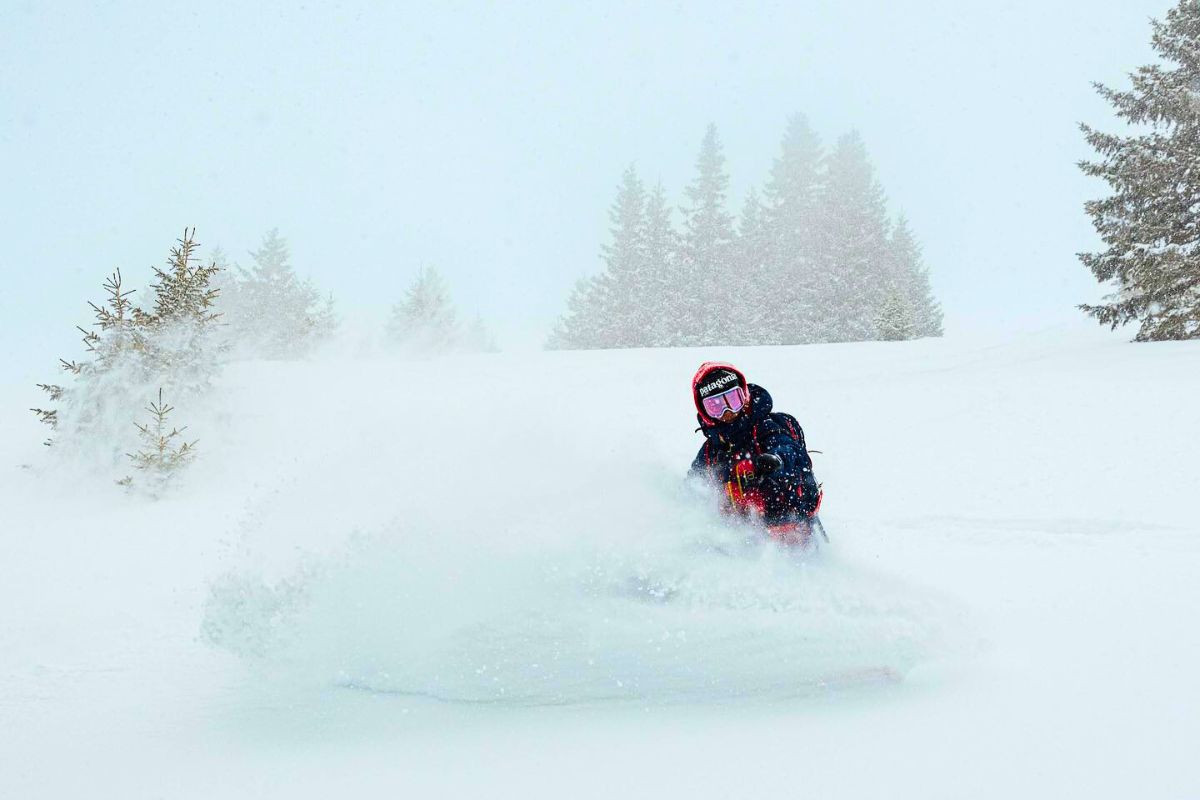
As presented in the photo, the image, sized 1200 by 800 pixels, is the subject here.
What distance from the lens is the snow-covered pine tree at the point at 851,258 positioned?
32.9 meters

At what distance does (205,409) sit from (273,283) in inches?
1086

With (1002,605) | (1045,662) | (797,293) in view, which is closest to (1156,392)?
(1002,605)

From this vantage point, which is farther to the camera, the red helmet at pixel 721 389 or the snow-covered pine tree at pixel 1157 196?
the snow-covered pine tree at pixel 1157 196

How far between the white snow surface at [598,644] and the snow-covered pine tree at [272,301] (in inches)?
1183

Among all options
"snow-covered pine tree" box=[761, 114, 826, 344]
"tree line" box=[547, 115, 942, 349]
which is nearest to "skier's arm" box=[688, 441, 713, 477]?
"tree line" box=[547, 115, 942, 349]

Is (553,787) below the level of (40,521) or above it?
below

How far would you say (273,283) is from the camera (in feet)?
123

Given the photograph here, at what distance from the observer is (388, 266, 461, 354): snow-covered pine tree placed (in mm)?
35969

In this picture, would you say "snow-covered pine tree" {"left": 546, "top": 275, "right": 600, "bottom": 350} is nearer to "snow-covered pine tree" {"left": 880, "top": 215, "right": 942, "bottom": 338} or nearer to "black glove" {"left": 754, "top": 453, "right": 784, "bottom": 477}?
"snow-covered pine tree" {"left": 880, "top": 215, "right": 942, "bottom": 338}

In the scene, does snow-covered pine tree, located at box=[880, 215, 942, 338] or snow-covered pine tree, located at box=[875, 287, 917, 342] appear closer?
snow-covered pine tree, located at box=[875, 287, 917, 342]

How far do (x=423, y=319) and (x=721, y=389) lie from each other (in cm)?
3303

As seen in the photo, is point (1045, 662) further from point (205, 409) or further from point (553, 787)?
point (205, 409)

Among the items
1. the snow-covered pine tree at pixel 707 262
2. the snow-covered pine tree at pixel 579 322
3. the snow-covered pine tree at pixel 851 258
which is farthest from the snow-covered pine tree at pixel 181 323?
the snow-covered pine tree at pixel 851 258

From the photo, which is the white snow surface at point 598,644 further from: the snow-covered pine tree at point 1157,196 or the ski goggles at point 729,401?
the snow-covered pine tree at point 1157,196
